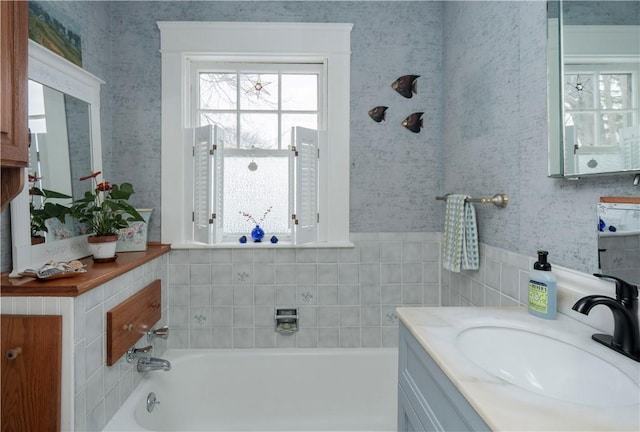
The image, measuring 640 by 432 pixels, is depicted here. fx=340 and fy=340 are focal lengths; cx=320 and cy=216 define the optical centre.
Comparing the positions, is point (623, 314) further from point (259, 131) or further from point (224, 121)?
point (224, 121)

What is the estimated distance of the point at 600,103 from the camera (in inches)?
36.8

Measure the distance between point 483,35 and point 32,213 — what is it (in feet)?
6.75

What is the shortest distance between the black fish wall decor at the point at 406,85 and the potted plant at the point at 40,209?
5.92 ft

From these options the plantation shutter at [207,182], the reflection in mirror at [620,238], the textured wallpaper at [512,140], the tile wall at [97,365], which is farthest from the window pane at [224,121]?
the reflection in mirror at [620,238]

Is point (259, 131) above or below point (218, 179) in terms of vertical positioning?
above

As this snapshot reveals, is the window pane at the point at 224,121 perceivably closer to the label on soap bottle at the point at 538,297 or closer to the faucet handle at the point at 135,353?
the faucet handle at the point at 135,353

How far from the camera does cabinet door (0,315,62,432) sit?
1.08 metres

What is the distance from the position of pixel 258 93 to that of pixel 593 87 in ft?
5.51

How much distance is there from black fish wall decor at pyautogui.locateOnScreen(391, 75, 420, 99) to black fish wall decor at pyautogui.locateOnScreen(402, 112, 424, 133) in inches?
4.7

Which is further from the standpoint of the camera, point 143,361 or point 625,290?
point 143,361

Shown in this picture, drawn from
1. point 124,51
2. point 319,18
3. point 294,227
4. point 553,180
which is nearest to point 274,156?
point 294,227

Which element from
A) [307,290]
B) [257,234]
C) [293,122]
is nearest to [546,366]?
[307,290]

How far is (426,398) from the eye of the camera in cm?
89

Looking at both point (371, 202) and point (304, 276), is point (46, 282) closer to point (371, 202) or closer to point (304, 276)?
point (304, 276)
